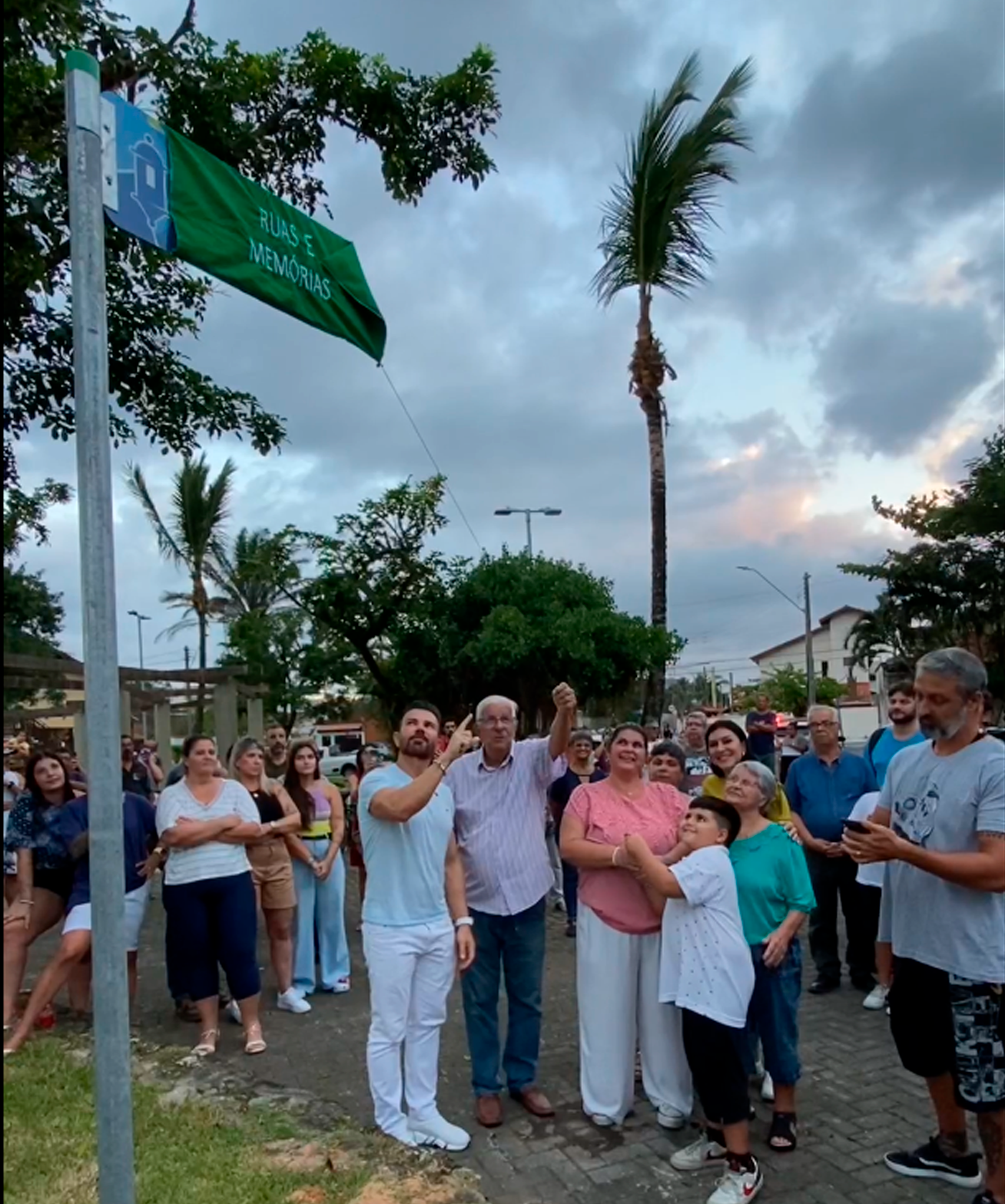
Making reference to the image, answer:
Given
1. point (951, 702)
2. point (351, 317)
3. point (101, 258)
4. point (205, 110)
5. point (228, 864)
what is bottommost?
point (228, 864)

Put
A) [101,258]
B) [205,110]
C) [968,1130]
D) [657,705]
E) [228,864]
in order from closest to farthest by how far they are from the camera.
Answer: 1. [101,258]
2. [968,1130]
3. [228,864]
4. [205,110]
5. [657,705]

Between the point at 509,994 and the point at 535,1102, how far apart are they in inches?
18.2

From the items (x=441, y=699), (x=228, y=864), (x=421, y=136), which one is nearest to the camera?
(x=228, y=864)

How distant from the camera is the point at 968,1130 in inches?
168

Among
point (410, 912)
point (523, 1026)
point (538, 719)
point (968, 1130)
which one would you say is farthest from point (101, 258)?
point (538, 719)

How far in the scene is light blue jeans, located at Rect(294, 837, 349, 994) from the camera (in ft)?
Result: 22.2

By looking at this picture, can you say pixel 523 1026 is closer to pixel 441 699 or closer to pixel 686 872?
pixel 686 872

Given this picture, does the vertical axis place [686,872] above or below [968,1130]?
above

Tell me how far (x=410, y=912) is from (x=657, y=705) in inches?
535

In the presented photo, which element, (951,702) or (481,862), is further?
(481,862)

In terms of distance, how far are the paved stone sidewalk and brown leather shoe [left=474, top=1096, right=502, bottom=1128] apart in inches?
1.8

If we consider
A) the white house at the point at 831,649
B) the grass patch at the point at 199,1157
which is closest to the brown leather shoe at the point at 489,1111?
the grass patch at the point at 199,1157

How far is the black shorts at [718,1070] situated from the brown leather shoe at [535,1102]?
0.95 meters

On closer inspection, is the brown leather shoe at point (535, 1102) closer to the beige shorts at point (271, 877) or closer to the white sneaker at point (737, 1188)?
the white sneaker at point (737, 1188)
